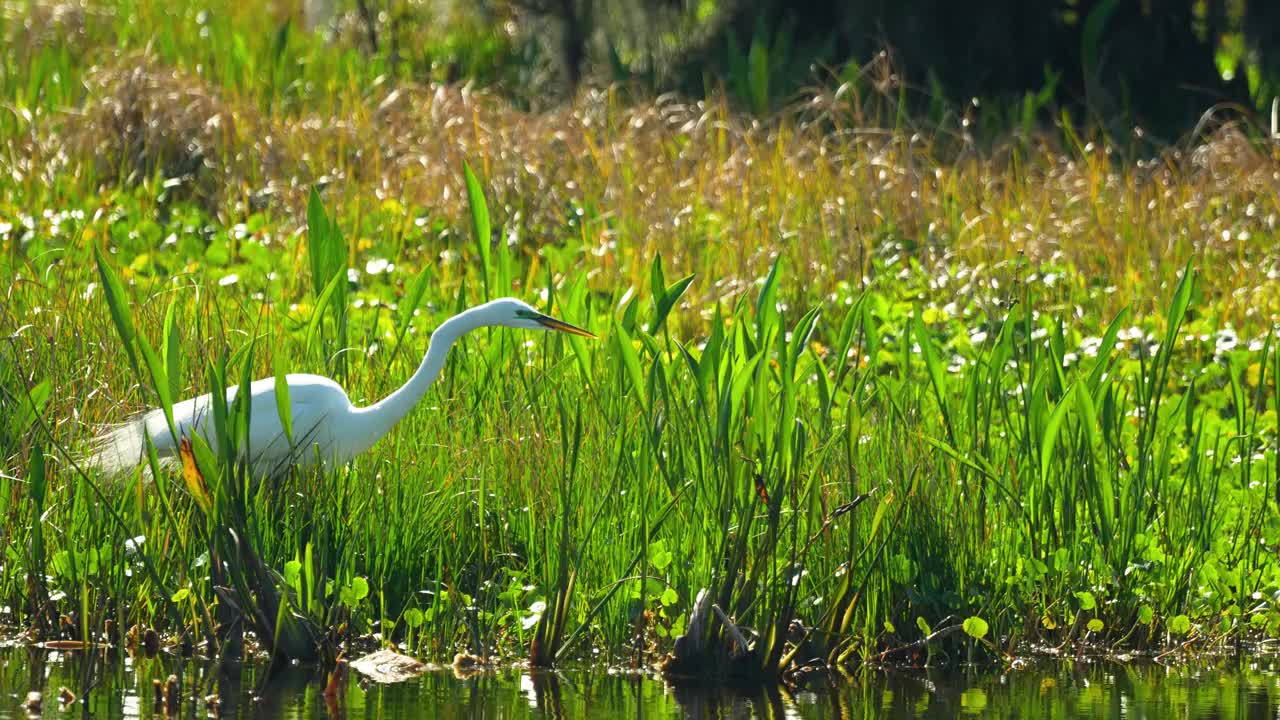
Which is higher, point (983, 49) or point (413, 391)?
point (983, 49)

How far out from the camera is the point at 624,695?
3.50 metres

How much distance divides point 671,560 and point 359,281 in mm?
3796

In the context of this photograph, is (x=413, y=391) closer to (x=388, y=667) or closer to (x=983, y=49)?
(x=388, y=667)

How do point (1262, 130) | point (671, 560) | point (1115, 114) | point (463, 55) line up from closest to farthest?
point (671, 560)
point (1262, 130)
point (1115, 114)
point (463, 55)

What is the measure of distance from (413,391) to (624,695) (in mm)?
1080

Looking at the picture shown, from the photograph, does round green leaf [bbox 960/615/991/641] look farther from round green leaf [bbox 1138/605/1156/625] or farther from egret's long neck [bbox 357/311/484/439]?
egret's long neck [bbox 357/311/484/439]

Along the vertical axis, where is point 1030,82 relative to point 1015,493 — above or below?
above

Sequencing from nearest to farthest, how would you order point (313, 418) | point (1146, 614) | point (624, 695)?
point (624, 695) → point (1146, 614) → point (313, 418)

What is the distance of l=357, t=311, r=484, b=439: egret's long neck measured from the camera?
419 centimetres

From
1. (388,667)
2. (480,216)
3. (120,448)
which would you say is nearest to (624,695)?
(388,667)

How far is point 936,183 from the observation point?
27.4 ft

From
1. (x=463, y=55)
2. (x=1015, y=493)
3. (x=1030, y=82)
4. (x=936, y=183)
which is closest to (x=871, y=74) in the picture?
(x=1030, y=82)

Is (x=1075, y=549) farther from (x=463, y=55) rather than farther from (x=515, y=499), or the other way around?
(x=463, y=55)

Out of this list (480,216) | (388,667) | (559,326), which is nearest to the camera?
(388,667)
